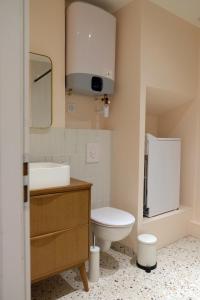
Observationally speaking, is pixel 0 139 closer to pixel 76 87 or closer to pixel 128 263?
pixel 76 87

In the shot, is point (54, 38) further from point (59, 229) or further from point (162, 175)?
point (162, 175)

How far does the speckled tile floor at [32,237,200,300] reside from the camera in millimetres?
1653

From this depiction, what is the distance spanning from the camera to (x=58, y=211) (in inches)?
59.4

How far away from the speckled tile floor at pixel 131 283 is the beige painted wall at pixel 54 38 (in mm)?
1287

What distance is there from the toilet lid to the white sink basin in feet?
1.62

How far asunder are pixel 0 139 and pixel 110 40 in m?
1.62

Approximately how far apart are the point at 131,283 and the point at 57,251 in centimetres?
69

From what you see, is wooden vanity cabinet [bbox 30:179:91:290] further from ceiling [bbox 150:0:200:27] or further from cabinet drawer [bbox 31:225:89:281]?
ceiling [bbox 150:0:200:27]

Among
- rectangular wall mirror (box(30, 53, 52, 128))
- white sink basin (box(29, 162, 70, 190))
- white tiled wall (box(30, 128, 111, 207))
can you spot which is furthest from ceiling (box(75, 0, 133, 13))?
white sink basin (box(29, 162, 70, 190))

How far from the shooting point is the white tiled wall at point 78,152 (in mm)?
1947

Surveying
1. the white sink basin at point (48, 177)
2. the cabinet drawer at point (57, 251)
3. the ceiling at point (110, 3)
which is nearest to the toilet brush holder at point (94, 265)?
the cabinet drawer at point (57, 251)

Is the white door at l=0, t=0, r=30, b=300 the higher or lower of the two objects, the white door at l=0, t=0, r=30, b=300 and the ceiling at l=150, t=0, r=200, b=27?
the lower

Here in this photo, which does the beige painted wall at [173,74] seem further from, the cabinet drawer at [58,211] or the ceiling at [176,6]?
the cabinet drawer at [58,211]

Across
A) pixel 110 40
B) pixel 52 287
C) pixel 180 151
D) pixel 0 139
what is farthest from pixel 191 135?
pixel 0 139
